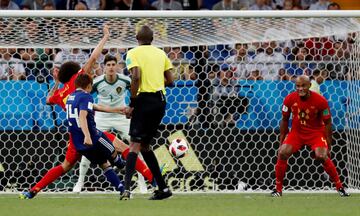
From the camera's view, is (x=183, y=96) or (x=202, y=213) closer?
(x=202, y=213)

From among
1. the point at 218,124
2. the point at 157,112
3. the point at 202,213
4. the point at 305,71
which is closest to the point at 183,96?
the point at 218,124

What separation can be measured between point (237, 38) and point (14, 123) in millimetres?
3248

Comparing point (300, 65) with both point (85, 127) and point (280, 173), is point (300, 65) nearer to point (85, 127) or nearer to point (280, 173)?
point (280, 173)

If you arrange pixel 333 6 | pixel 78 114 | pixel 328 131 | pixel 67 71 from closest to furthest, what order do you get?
pixel 78 114
pixel 67 71
pixel 328 131
pixel 333 6

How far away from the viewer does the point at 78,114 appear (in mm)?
11477

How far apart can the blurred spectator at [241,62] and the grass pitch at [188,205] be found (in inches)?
72.0

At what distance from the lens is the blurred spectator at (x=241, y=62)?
1429 centimetres

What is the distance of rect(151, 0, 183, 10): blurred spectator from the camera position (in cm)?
1833

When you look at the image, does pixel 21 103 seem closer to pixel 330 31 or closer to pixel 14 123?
pixel 14 123

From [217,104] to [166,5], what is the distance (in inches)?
181

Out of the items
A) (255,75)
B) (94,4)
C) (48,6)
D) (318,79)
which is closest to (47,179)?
(255,75)

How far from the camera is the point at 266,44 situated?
14617 mm

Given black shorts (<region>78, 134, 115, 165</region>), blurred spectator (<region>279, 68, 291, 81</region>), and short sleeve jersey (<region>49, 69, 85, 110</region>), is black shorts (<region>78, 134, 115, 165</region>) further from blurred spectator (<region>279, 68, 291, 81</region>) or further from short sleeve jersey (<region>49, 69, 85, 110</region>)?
blurred spectator (<region>279, 68, 291, 81</region>)

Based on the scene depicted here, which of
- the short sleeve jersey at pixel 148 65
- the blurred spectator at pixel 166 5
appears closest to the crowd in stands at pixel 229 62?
the short sleeve jersey at pixel 148 65
